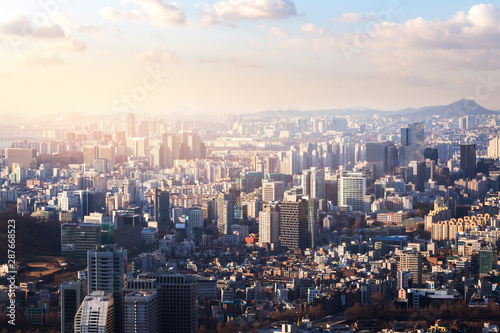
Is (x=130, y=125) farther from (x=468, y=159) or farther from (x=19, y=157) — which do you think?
(x=468, y=159)

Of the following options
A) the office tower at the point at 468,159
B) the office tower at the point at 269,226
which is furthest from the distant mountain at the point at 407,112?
the office tower at the point at 269,226

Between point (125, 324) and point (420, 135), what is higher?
point (420, 135)

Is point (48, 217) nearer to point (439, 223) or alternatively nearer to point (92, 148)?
point (439, 223)

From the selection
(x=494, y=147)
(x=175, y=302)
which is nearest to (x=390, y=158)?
(x=494, y=147)

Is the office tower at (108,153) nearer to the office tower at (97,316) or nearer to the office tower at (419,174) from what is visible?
the office tower at (419,174)

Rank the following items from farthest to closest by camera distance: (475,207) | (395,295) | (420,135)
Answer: (420,135), (475,207), (395,295)

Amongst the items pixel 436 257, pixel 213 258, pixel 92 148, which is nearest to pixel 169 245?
pixel 213 258
